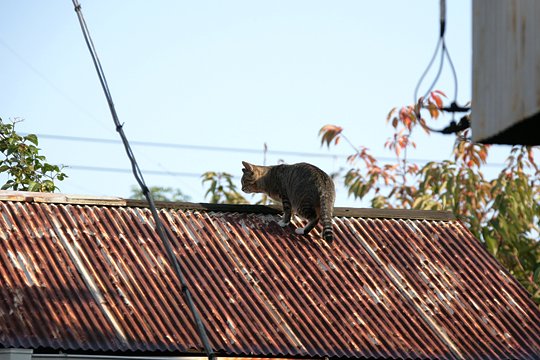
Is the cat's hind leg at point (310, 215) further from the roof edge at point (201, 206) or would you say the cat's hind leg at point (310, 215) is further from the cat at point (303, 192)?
the roof edge at point (201, 206)

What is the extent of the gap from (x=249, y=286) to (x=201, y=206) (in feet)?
6.15

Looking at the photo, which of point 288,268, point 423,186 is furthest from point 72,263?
point 423,186

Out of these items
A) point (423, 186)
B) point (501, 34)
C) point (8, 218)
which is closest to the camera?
point (501, 34)

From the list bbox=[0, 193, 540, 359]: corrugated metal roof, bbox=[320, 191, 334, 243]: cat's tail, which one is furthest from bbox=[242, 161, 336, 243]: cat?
bbox=[0, 193, 540, 359]: corrugated metal roof

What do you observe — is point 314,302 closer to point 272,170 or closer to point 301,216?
point 301,216

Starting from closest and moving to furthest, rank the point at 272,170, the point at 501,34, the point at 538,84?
the point at 538,84, the point at 501,34, the point at 272,170

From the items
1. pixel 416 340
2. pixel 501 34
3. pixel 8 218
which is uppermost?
pixel 501 34

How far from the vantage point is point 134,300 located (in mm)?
13859

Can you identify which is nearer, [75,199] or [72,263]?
[72,263]

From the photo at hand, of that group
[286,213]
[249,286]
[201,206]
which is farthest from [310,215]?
[249,286]

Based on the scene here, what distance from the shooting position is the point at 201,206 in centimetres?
1627

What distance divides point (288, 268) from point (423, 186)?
9749 mm

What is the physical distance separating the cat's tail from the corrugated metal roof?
0.14 m

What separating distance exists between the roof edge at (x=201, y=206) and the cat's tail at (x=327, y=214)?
0.37 metres
